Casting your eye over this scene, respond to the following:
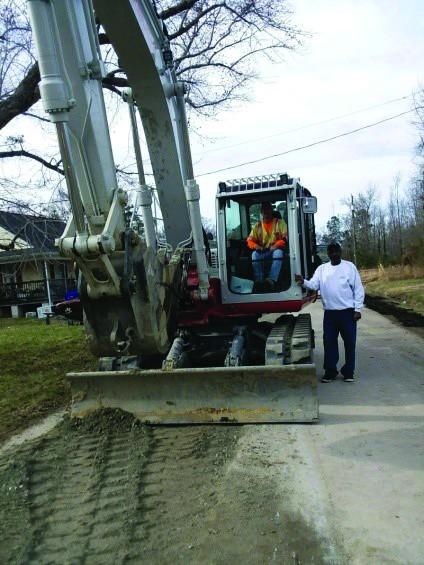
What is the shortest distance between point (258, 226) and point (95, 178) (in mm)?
3845

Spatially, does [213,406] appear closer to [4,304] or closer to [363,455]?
[363,455]

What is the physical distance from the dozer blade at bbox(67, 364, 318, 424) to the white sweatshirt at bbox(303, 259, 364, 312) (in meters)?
2.30

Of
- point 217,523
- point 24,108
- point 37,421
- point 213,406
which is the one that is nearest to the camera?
point 217,523

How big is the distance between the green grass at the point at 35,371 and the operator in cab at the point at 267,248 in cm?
317

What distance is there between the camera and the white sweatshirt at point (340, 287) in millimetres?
7805

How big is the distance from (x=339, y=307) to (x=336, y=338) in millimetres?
455

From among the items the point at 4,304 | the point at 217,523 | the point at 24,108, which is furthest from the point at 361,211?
the point at 217,523

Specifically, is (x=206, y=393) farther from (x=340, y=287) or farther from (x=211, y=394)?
(x=340, y=287)

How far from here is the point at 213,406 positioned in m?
5.80

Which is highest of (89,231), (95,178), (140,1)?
(140,1)

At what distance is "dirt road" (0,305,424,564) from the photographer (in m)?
3.35

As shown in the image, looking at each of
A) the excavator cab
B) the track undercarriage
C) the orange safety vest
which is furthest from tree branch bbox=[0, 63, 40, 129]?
the track undercarriage

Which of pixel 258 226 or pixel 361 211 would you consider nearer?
pixel 258 226

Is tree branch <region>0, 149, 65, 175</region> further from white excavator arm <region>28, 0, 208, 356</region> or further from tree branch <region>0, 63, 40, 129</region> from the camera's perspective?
white excavator arm <region>28, 0, 208, 356</region>
